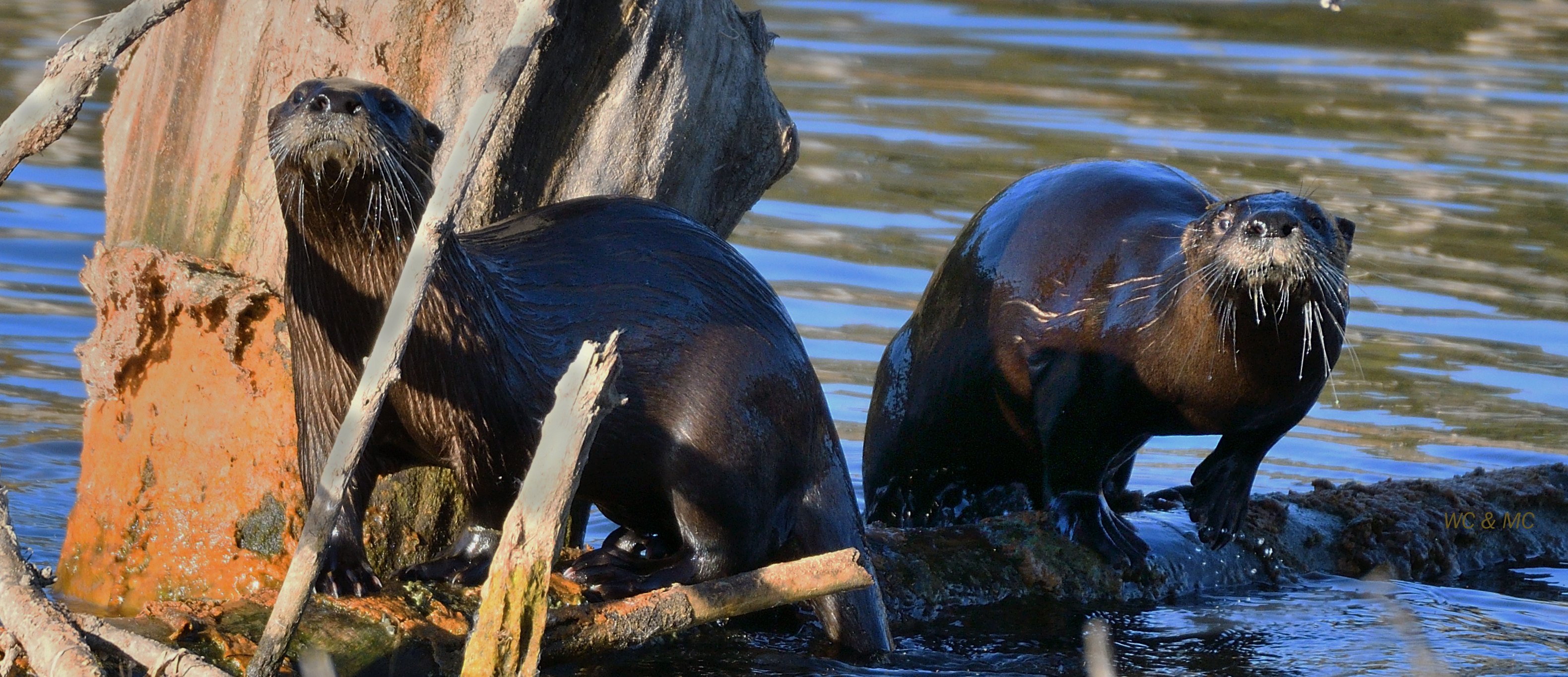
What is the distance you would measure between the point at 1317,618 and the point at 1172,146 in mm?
6624

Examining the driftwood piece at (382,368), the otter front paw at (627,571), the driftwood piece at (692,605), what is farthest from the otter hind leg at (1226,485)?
the driftwood piece at (382,368)

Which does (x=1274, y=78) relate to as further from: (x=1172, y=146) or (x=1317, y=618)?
(x=1317, y=618)

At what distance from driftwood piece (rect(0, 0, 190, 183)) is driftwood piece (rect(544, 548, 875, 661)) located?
1166mm

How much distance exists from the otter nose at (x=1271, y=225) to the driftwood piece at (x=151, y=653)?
246 centimetres

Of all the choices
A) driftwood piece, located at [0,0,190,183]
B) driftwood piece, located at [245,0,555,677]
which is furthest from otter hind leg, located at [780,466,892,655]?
driftwood piece, located at [0,0,190,183]

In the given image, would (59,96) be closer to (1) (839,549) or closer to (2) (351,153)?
(2) (351,153)

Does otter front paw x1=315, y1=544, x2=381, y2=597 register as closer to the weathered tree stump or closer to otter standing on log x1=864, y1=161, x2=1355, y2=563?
the weathered tree stump

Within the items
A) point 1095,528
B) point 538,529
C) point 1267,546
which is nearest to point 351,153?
point 538,529

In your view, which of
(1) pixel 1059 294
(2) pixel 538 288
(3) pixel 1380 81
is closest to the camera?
(2) pixel 538 288

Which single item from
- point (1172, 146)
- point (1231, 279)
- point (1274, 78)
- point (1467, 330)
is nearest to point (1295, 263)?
point (1231, 279)

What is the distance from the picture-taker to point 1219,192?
376 inches

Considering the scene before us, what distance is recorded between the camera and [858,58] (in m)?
13.9

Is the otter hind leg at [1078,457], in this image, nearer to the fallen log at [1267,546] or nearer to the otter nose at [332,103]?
the fallen log at [1267,546]

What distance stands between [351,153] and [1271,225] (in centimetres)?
207
